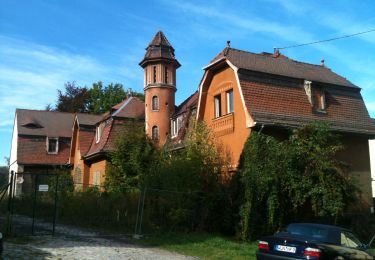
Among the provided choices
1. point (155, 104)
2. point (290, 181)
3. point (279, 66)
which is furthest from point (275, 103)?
point (155, 104)

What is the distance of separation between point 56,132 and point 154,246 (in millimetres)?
30501

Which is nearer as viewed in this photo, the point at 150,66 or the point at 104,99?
the point at 150,66

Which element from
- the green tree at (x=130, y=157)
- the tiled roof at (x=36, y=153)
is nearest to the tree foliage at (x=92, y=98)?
the tiled roof at (x=36, y=153)

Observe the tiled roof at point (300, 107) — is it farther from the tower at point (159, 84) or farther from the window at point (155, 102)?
the window at point (155, 102)

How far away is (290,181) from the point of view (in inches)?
687

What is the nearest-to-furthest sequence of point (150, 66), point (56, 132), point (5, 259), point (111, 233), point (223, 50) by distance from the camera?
point (5, 259) → point (111, 233) → point (223, 50) → point (150, 66) → point (56, 132)

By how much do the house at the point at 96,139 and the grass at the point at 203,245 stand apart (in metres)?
15.0

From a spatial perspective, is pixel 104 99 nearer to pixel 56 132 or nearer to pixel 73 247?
pixel 56 132

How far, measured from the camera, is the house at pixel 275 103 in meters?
20.0

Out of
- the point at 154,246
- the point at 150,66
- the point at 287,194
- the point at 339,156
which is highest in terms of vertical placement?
the point at 150,66

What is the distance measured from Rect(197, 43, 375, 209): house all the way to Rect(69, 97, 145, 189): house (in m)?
9.60

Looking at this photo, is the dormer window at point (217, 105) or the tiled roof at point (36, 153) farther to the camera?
the tiled roof at point (36, 153)

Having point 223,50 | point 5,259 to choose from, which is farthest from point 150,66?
point 5,259

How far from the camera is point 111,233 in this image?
17094 mm
